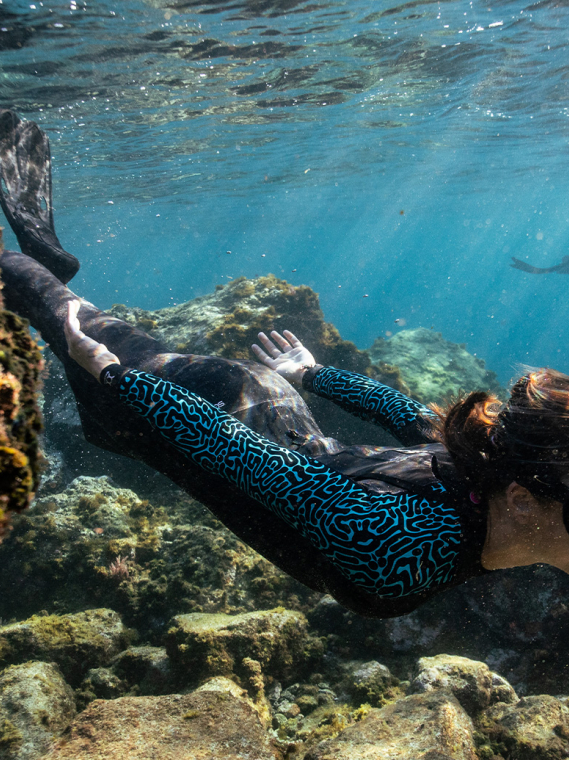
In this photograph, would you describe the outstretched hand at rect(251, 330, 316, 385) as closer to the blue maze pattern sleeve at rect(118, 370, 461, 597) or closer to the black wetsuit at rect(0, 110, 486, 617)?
the black wetsuit at rect(0, 110, 486, 617)

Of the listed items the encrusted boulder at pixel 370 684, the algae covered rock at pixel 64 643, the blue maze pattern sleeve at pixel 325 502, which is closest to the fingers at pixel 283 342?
the blue maze pattern sleeve at pixel 325 502

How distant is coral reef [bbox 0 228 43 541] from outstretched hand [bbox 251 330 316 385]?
332 cm

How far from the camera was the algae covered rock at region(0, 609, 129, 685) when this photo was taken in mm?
3756

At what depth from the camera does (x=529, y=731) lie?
3.12 m

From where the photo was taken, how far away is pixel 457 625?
481cm

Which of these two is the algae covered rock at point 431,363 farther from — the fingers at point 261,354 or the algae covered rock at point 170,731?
the algae covered rock at point 170,731

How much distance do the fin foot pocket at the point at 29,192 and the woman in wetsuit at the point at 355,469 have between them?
1926 mm

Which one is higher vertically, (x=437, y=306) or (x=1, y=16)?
(x=1, y=16)

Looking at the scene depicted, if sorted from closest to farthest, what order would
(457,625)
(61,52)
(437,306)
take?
(457,625)
(61,52)
(437,306)

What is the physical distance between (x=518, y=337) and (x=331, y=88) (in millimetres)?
123269

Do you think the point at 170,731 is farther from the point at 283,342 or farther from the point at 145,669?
the point at 283,342

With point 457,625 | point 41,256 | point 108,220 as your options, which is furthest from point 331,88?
point 108,220

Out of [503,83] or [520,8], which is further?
[503,83]

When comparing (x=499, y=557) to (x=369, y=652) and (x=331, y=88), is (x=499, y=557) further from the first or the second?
(x=331, y=88)
